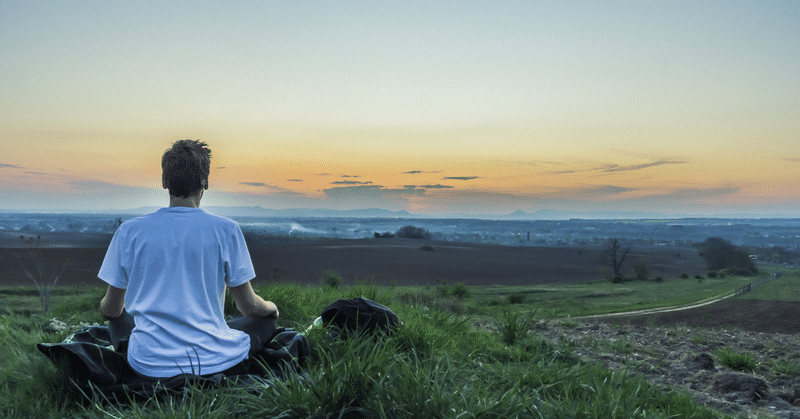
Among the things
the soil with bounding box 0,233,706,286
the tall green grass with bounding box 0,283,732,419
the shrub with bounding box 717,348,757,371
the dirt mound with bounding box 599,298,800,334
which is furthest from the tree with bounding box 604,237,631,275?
the tall green grass with bounding box 0,283,732,419

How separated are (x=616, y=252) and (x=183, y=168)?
76.0 m

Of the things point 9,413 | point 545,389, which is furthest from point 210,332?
point 545,389

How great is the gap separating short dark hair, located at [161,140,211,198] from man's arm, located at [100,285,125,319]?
79cm

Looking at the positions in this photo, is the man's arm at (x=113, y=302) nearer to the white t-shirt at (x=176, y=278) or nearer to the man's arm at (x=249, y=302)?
the white t-shirt at (x=176, y=278)

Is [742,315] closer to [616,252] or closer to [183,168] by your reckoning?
[183,168]

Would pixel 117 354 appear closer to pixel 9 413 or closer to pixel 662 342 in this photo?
pixel 9 413

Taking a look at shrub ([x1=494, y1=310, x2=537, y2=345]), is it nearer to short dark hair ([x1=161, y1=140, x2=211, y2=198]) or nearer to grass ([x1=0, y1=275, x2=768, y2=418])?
grass ([x1=0, y1=275, x2=768, y2=418])

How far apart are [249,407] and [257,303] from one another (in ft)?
2.14

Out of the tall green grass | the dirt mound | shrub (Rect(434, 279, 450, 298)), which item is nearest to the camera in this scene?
the tall green grass

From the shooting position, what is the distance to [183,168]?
288 cm

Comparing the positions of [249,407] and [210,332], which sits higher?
[210,332]

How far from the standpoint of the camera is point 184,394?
2.94 metres

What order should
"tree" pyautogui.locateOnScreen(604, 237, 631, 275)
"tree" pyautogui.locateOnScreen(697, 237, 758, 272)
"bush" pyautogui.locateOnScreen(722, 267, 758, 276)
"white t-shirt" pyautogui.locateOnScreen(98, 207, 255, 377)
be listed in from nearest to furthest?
"white t-shirt" pyautogui.locateOnScreen(98, 207, 255, 377), "bush" pyautogui.locateOnScreen(722, 267, 758, 276), "tree" pyautogui.locateOnScreen(697, 237, 758, 272), "tree" pyautogui.locateOnScreen(604, 237, 631, 275)

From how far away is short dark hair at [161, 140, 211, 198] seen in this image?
2.87 m
